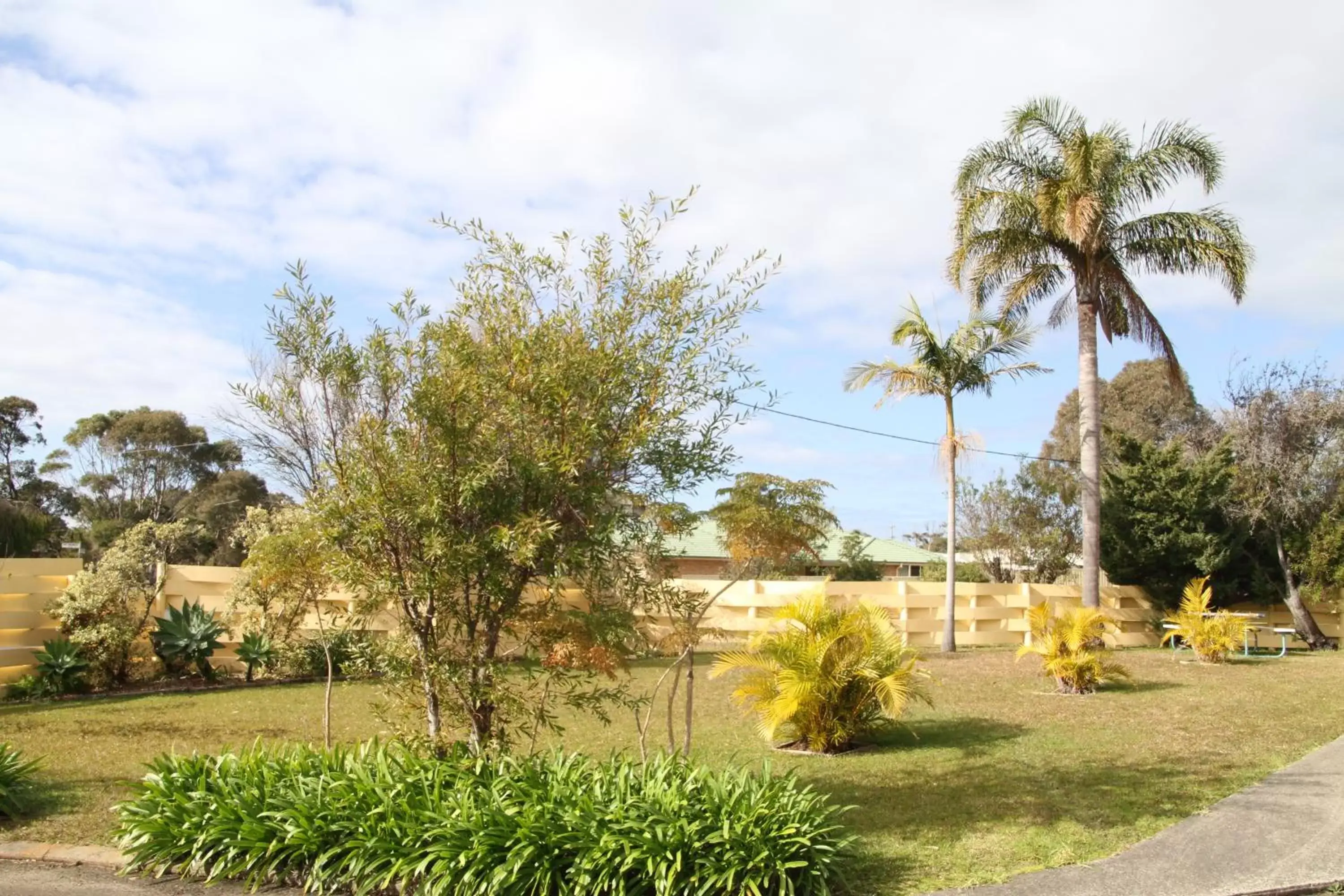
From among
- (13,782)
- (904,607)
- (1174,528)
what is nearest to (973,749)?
(13,782)

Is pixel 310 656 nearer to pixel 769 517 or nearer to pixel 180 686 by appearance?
pixel 180 686

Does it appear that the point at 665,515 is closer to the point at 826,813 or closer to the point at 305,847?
the point at 826,813

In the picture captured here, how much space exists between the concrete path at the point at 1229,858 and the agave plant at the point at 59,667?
1325 centimetres

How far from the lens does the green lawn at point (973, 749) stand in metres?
6.55

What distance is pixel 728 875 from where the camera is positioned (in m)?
5.20

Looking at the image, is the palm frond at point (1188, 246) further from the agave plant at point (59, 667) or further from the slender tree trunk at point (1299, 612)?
the agave plant at point (59, 667)

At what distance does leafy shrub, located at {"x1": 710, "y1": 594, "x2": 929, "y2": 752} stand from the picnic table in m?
9.92

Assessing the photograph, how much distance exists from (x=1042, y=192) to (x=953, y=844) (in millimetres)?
16104

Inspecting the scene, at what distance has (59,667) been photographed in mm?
14047

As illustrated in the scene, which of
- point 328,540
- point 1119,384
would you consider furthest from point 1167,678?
point 1119,384

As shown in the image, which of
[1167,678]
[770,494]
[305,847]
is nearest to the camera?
[305,847]

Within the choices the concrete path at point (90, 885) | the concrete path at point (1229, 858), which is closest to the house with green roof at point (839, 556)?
the concrete path at point (1229, 858)

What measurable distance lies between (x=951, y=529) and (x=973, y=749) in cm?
1001

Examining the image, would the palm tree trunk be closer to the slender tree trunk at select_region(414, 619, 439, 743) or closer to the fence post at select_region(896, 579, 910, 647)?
the fence post at select_region(896, 579, 910, 647)
